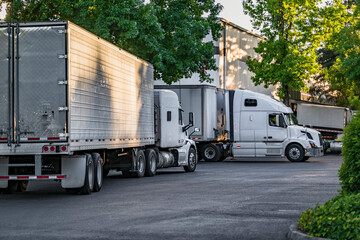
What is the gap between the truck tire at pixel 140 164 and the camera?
2334 centimetres

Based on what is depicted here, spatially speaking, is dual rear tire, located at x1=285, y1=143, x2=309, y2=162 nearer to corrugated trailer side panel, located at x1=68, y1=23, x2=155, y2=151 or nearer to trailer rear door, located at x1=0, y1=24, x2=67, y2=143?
corrugated trailer side panel, located at x1=68, y1=23, x2=155, y2=151

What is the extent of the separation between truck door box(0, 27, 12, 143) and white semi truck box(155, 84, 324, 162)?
19710 millimetres

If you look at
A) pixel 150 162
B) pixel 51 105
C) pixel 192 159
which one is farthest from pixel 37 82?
pixel 192 159

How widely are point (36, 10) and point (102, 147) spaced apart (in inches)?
736

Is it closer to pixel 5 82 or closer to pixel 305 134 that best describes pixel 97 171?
pixel 5 82

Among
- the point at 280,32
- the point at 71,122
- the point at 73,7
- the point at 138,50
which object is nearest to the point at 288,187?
the point at 71,122

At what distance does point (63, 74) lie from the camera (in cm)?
1596

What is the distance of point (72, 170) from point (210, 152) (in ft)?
67.8

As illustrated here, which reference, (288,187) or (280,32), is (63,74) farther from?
(280,32)

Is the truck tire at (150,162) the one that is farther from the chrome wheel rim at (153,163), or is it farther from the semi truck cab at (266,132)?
the semi truck cab at (266,132)

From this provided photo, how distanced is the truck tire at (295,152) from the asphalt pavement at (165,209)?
14.1 m

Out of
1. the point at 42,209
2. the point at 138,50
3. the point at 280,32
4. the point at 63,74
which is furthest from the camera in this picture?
the point at 280,32

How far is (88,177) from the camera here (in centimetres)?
1727

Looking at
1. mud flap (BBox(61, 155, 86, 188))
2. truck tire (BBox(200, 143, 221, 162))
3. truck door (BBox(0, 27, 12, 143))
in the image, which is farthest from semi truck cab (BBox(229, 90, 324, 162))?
truck door (BBox(0, 27, 12, 143))
